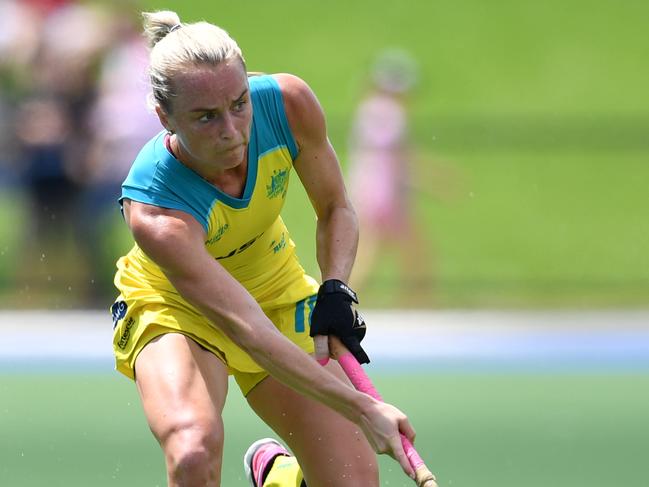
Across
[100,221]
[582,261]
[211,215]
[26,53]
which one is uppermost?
[211,215]

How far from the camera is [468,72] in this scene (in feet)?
54.5

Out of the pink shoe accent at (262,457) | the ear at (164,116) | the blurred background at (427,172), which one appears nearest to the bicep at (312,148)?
the ear at (164,116)

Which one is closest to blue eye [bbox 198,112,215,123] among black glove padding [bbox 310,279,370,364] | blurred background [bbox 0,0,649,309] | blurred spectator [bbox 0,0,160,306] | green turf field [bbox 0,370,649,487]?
black glove padding [bbox 310,279,370,364]

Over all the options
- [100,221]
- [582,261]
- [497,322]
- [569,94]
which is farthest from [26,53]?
[569,94]

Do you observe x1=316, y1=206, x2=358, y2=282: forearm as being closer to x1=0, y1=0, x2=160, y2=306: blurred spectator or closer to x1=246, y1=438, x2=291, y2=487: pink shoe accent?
x1=246, y1=438, x2=291, y2=487: pink shoe accent

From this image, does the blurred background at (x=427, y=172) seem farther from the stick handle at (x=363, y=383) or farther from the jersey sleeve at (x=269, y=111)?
the stick handle at (x=363, y=383)

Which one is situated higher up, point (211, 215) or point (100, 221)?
point (211, 215)

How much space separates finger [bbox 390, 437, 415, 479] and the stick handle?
0.05 ft

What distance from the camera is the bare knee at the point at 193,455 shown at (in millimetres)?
3451

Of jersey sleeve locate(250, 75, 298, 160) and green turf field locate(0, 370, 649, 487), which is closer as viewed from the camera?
jersey sleeve locate(250, 75, 298, 160)

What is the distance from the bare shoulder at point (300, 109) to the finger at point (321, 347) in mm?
585

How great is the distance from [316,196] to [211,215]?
0.47 m

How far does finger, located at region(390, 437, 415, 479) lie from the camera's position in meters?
3.16

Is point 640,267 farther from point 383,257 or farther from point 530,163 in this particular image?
point 383,257
